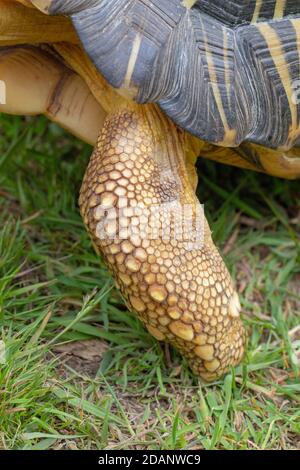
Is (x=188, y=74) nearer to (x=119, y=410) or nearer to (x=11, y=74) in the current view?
(x=11, y=74)

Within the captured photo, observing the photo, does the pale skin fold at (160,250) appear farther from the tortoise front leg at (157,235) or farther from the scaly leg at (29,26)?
the scaly leg at (29,26)

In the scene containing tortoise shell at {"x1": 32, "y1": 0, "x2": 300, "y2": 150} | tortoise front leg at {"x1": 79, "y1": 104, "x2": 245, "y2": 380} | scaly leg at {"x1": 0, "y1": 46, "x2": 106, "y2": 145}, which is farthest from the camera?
scaly leg at {"x1": 0, "y1": 46, "x2": 106, "y2": 145}

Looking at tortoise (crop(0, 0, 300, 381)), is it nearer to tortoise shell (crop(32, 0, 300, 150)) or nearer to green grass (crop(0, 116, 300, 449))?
tortoise shell (crop(32, 0, 300, 150))

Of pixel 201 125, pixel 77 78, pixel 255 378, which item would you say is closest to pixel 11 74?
pixel 77 78

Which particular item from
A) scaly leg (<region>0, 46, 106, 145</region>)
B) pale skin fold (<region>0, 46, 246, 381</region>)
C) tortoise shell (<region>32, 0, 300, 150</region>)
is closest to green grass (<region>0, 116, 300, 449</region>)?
pale skin fold (<region>0, 46, 246, 381</region>)

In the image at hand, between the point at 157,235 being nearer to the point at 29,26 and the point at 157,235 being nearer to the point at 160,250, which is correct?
the point at 160,250

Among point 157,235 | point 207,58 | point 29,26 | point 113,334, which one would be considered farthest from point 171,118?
point 113,334
